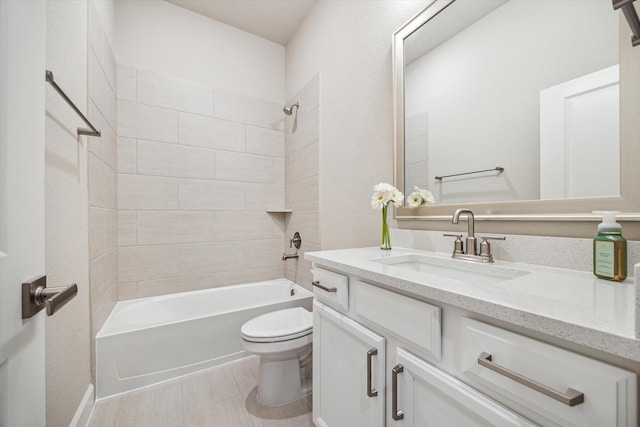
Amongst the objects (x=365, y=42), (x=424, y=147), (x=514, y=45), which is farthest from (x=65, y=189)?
(x=514, y=45)

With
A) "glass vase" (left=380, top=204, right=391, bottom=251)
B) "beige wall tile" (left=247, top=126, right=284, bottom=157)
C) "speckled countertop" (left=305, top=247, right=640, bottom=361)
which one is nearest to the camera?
"speckled countertop" (left=305, top=247, right=640, bottom=361)

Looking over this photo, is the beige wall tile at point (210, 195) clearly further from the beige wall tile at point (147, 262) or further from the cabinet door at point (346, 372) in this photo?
the cabinet door at point (346, 372)

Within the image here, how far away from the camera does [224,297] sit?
94.1 inches

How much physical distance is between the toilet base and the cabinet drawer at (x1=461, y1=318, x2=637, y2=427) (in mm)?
1230

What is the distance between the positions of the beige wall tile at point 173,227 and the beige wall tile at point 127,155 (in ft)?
1.17

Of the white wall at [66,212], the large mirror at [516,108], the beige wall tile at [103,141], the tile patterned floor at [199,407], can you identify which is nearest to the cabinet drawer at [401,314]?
the large mirror at [516,108]

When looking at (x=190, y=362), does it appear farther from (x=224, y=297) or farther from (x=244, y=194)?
(x=244, y=194)

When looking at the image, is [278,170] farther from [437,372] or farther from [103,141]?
[437,372]

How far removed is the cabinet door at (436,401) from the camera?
549mm

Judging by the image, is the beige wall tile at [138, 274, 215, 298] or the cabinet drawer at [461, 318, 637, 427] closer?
the cabinet drawer at [461, 318, 637, 427]

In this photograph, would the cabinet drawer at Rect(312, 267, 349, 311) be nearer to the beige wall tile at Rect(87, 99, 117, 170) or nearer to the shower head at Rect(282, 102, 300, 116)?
the beige wall tile at Rect(87, 99, 117, 170)

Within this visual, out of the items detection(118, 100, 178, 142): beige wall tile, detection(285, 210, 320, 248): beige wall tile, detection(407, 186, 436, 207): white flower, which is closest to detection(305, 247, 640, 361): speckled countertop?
detection(407, 186, 436, 207): white flower

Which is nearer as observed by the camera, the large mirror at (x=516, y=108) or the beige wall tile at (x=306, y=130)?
the large mirror at (x=516, y=108)

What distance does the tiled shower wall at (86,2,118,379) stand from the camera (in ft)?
4.84
